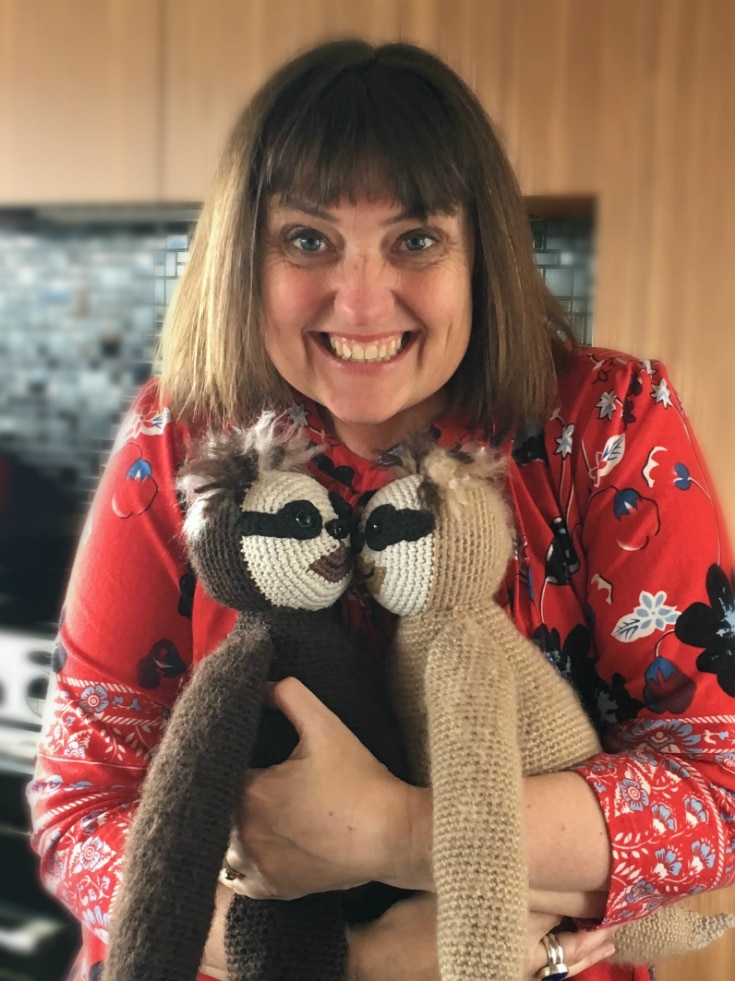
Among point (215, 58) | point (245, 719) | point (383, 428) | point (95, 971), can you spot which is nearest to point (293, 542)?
point (245, 719)

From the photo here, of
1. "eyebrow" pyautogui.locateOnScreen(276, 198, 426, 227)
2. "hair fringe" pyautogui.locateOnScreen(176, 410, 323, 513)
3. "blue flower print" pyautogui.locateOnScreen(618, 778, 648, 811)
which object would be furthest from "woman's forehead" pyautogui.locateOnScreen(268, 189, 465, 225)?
"blue flower print" pyautogui.locateOnScreen(618, 778, 648, 811)

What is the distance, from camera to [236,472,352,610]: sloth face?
565 mm

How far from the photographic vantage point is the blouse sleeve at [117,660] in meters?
0.72

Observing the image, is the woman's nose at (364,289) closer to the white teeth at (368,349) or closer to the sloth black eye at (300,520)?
the white teeth at (368,349)

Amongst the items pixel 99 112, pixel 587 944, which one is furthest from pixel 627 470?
pixel 99 112

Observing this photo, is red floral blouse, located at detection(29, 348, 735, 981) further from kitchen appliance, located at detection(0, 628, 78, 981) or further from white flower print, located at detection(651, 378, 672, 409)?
kitchen appliance, located at detection(0, 628, 78, 981)

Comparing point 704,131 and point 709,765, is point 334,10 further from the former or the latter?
point 709,765

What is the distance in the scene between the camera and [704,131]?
91cm

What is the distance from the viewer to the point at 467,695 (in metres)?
0.55

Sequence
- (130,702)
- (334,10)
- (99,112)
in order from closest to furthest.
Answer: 1. (130,702)
2. (334,10)
3. (99,112)

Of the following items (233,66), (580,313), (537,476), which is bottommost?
(537,476)

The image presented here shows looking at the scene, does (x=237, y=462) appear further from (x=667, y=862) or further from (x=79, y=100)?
(x=79, y=100)

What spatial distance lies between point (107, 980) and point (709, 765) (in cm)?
42

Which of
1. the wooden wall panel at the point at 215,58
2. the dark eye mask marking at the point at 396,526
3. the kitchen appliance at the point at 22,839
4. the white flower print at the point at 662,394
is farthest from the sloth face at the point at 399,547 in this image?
the kitchen appliance at the point at 22,839
